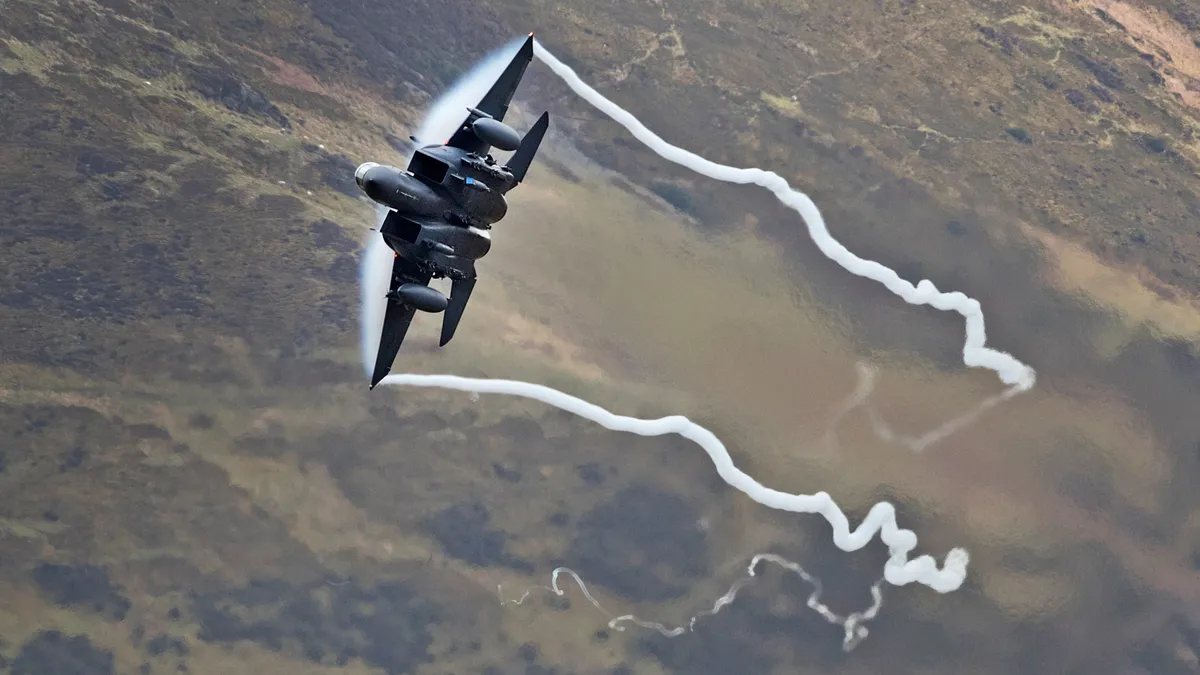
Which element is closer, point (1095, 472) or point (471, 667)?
point (1095, 472)

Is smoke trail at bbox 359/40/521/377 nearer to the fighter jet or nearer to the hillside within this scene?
the hillside

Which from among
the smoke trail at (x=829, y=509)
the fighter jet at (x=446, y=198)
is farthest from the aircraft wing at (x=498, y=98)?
the smoke trail at (x=829, y=509)

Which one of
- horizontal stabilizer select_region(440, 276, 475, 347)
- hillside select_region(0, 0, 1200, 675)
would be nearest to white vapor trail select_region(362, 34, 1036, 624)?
hillside select_region(0, 0, 1200, 675)

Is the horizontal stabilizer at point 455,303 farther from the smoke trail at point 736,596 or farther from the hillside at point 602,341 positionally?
the smoke trail at point 736,596

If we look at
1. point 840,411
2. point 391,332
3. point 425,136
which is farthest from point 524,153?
point 840,411

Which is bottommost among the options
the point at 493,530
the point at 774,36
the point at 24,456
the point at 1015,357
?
the point at 24,456

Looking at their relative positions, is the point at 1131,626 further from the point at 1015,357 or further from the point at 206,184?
the point at 206,184

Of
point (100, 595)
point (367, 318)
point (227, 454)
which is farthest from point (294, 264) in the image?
point (100, 595)

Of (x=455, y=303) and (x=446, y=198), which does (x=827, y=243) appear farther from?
(x=446, y=198)
